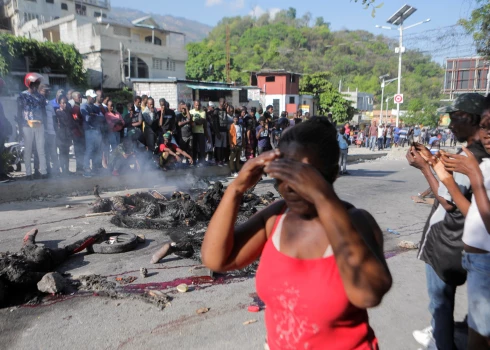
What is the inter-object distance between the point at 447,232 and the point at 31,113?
27.9ft

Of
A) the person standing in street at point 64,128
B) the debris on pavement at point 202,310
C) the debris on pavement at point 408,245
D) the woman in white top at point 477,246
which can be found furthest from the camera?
the person standing in street at point 64,128

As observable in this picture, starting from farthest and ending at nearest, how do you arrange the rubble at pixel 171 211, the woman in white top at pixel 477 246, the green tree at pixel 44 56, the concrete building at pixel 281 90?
1. the concrete building at pixel 281 90
2. the green tree at pixel 44 56
3. the rubble at pixel 171 211
4. the woman in white top at pixel 477 246

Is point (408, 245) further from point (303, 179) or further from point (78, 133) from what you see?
point (78, 133)

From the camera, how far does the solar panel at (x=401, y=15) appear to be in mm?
28688

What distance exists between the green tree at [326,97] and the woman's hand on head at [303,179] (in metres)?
48.1

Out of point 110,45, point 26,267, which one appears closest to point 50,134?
point 26,267

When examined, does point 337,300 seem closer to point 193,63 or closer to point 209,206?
point 209,206

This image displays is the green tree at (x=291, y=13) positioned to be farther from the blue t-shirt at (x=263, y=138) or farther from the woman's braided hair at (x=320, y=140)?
the woman's braided hair at (x=320, y=140)

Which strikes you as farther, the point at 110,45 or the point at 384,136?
the point at 110,45

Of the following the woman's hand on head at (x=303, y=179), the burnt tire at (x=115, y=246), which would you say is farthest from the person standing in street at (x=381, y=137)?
the woman's hand on head at (x=303, y=179)

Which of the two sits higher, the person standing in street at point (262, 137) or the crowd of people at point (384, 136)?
the person standing in street at point (262, 137)

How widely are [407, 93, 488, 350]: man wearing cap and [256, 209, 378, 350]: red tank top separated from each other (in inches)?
Answer: 58.0

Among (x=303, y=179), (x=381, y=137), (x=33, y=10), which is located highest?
(x=33, y=10)

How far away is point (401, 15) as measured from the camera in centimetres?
2931
